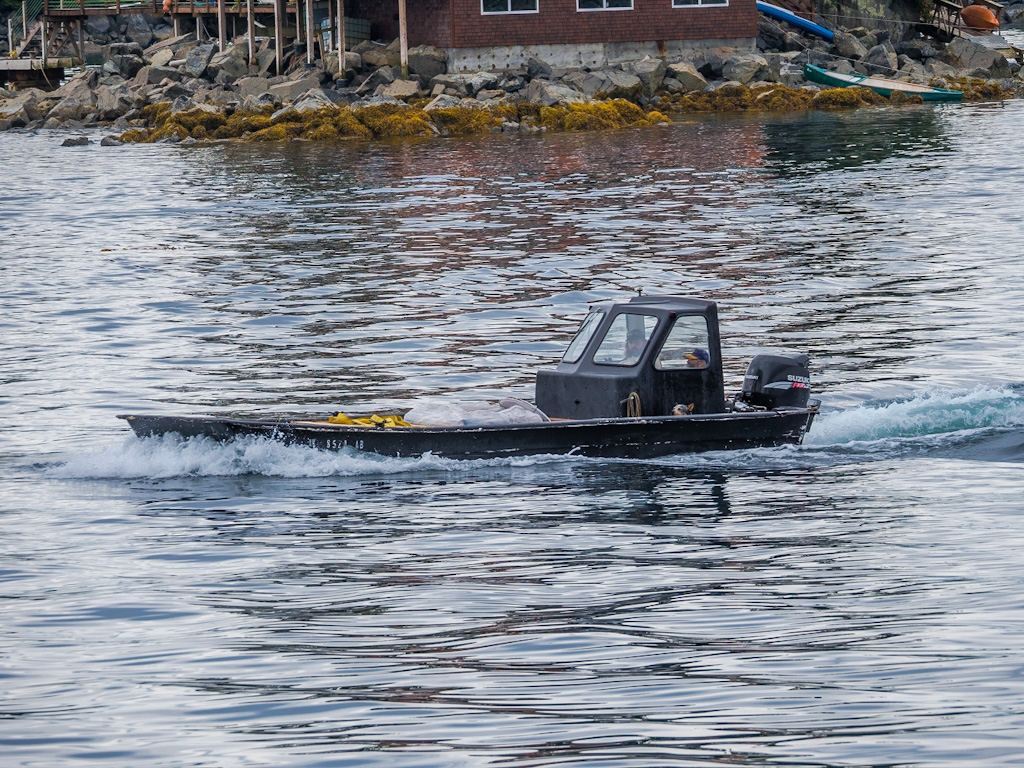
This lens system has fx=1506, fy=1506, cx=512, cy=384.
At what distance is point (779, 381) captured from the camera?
15820 millimetres

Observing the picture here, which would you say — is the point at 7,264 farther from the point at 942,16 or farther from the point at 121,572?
the point at 942,16

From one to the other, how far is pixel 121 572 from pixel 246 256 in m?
18.7

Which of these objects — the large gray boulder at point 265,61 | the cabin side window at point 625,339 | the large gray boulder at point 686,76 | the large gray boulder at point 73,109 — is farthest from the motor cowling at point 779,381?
the large gray boulder at point 73,109

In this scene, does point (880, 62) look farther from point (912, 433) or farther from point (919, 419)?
point (912, 433)

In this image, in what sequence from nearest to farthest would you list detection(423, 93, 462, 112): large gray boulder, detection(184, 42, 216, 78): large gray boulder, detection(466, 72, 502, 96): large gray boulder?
detection(423, 93, 462, 112): large gray boulder, detection(466, 72, 502, 96): large gray boulder, detection(184, 42, 216, 78): large gray boulder

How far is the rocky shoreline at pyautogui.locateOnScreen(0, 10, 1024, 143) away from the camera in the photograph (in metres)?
53.2

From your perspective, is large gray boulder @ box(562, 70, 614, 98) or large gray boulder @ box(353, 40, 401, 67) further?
large gray boulder @ box(353, 40, 401, 67)

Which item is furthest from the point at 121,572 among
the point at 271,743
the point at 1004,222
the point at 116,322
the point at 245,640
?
the point at 1004,222

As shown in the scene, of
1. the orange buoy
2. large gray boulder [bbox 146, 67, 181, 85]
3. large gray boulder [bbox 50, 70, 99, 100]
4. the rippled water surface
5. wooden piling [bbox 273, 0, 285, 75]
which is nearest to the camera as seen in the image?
the rippled water surface

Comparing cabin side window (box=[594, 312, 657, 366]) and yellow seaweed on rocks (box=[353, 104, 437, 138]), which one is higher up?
yellow seaweed on rocks (box=[353, 104, 437, 138])

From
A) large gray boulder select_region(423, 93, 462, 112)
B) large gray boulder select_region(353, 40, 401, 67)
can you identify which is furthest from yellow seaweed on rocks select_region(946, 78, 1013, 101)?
large gray boulder select_region(353, 40, 401, 67)

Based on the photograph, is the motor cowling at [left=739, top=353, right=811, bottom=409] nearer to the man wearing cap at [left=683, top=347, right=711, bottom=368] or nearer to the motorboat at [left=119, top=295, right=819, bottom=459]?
the motorboat at [left=119, top=295, right=819, bottom=459]

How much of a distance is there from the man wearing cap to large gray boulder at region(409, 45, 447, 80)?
43.4 meters

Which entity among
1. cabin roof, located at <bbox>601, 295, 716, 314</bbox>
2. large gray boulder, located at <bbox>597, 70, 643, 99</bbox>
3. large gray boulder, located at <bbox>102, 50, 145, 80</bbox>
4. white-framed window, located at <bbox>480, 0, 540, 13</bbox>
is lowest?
cabin roof, located at <bbox>601, 295, 716, 314</bbox>
